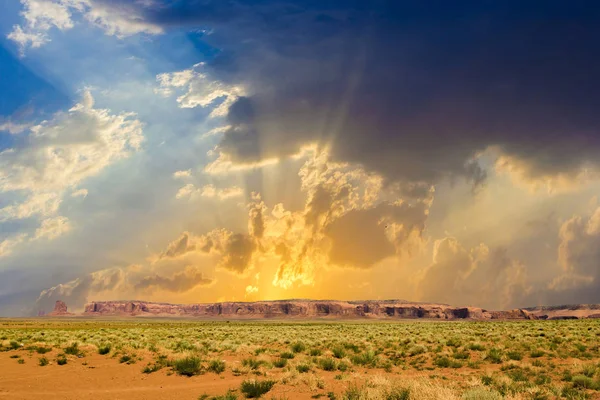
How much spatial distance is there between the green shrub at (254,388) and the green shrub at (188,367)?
528cm

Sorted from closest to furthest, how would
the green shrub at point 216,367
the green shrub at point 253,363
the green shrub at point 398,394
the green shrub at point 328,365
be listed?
the green shrub at point 398,394 < the green shrub at point 216,367 < the green shrub at point 328,365 < the green shrub at point 253,363

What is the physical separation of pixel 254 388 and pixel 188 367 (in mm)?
6046

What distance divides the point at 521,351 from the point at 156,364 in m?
22.3

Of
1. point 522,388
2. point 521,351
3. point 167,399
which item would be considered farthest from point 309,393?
point 521,351

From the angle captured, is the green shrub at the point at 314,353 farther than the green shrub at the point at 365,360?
Yes

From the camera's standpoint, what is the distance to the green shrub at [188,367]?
19.5 m

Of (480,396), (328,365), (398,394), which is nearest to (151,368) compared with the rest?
(328,365)

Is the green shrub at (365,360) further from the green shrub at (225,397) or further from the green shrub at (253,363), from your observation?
the green shrub at (225,397)

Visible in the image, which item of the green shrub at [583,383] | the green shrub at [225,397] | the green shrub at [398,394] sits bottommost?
the green shrub at [225,397]

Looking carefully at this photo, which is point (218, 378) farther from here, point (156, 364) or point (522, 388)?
point (522, 388)

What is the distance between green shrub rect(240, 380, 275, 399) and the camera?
48.9ft

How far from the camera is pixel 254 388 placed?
1502cm

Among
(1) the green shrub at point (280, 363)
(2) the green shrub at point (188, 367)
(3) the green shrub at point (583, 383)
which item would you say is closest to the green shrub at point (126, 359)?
(2) the green shrub at point (188, 367)

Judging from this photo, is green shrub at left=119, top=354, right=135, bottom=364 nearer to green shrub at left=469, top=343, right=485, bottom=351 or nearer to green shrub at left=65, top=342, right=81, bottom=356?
green shrub at left=65, top=342, right=81, bottom=356
